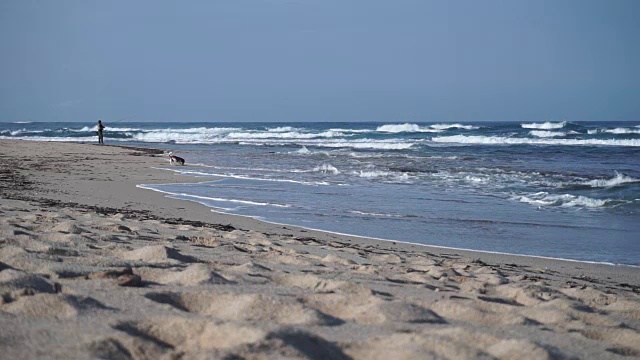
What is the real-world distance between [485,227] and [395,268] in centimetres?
374

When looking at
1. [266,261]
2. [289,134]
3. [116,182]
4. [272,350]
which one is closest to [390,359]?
[272,350]

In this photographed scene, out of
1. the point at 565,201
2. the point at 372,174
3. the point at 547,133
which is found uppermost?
the point at 547,133

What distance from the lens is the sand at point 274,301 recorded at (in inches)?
82.5

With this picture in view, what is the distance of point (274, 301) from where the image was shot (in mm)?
2629

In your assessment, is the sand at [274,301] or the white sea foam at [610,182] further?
the white sea foam at [610,182]

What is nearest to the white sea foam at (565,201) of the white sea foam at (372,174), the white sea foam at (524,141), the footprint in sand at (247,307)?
the white sea foam at (372,174)

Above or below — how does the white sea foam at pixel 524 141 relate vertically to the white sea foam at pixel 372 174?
above

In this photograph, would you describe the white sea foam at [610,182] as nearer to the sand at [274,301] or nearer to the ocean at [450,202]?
the ocean at [450,202]

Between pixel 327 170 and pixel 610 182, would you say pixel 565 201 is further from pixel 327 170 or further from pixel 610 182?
pixel 327 170

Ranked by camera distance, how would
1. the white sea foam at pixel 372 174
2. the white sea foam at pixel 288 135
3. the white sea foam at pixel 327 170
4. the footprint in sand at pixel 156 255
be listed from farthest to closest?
the white sea foam at pixel 288 135 → the white sea foam at pixel 327 170 → the white sea foam at pixel 372 174 → the footprint in sand at pixel 156 255

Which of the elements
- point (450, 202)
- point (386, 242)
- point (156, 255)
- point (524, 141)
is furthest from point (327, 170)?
point (524, 141)

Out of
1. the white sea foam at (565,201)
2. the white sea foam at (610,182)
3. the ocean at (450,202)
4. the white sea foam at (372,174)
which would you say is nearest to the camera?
the ocean at (450,202)

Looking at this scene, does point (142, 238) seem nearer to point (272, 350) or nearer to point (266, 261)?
point (266, 261)

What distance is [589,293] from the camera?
4012mm
